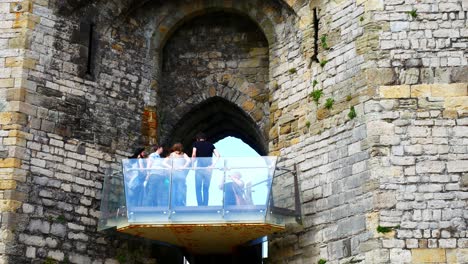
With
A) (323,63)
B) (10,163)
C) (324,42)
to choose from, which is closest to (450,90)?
(323,63)

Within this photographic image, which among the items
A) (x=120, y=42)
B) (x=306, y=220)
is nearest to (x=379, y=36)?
(x=306, y=220)

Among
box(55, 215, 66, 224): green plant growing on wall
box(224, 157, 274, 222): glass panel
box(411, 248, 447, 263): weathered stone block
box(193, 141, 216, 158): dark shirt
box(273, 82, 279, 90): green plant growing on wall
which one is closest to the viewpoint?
box(411, 248, 447, 263): weathered stone block

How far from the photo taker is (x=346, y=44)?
12.7m

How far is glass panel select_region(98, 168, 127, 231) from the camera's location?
12.5 meters

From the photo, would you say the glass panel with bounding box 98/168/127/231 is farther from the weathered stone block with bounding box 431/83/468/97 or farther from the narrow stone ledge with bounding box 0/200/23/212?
the weathered stone block with bounding box 431/83/468/97

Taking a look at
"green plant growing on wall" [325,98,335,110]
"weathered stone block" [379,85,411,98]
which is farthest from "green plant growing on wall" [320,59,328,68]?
"weathered stone block" [379,85,411,98]

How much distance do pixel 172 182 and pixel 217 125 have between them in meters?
3.62

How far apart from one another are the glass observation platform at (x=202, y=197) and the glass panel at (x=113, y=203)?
0.05 feet

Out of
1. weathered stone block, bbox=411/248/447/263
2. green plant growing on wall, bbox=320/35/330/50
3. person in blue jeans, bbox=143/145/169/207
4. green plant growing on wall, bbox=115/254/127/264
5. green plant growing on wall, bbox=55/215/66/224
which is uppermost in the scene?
green plant growing on wall, bbox=320/35/330/50

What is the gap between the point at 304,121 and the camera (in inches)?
523

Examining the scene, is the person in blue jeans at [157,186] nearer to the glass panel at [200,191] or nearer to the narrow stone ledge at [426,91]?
the glass panel at [200,191]

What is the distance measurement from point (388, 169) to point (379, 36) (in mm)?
1926

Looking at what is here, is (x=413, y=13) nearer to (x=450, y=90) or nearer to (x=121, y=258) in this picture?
(x=450, y=90)

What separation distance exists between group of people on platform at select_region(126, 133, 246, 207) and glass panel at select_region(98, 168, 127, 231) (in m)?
0.21
